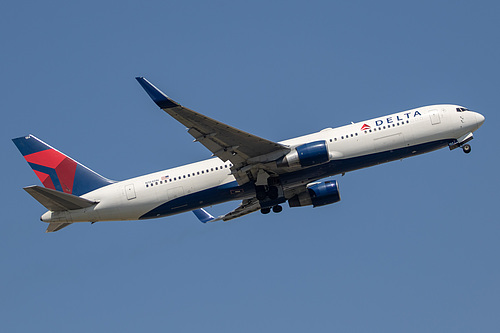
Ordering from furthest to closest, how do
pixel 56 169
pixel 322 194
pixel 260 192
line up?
1. pixel 322 194
2. pixel 56 169
3. pixel 260 192

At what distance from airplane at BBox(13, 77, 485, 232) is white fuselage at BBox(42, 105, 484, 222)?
7 cm

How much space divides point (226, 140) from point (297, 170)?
5.82 metres

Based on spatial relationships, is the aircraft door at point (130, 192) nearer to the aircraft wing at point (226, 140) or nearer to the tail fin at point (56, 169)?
the tail fin at point (56, 169)

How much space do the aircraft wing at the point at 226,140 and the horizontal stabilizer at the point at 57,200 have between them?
10509 millimetres

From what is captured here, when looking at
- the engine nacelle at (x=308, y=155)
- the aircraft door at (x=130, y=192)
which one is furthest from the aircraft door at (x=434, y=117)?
the aircraft door at (x=130, y=192)

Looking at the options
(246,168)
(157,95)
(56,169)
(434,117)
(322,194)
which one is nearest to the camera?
(157,95)

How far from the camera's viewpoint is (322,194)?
178 feet

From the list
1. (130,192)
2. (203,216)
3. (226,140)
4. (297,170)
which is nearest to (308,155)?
(297,170)

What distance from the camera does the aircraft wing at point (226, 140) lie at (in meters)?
43.3

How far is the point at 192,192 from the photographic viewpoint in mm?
50469

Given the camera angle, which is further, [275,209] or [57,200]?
[275,209]

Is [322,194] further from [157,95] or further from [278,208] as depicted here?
[157,95]

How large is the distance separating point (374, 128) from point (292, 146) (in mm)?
5992

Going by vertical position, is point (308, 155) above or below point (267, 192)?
above
